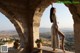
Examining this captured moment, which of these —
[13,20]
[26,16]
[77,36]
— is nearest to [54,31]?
[77,36]

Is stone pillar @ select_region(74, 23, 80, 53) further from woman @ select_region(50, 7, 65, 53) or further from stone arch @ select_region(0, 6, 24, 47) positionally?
stone arch @ select_region(0, 6, 24, 47)

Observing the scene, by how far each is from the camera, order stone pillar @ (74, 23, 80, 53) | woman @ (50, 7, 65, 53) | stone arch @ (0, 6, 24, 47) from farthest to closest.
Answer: stone arch @ (0, 6, 24, 47) < woman @ (50, 7, 65, 53) < stone pillar @ (74, 23, 80, 53)

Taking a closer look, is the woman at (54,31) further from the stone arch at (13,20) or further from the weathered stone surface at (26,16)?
the stone arch at (13,20)

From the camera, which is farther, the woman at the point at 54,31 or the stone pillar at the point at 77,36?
the woman at the point at 54,31

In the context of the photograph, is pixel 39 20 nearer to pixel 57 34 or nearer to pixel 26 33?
pixel 26 33

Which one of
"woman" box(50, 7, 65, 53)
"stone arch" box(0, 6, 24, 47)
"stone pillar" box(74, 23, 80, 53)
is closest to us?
"stone pillar" box(74, 23, 80, 53)

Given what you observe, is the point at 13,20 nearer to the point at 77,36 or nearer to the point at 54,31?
the point at 54,31

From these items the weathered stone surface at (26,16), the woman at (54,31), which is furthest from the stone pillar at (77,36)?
the weathered stone surface at (26,16)

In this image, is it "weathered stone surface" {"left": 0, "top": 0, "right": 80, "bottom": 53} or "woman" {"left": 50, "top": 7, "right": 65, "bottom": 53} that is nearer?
"woman" {"left": 50, "top": 7, "right": 65, "bottom": 53}

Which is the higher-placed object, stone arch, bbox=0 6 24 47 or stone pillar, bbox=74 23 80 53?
stone arch, bbox=0 6 24 47

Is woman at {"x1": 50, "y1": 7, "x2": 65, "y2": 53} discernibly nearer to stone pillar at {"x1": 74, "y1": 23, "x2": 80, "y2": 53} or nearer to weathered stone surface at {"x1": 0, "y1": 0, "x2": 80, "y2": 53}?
stone pillar at {"x1": 74, "y1": 23, "x2": 80, "y2": 53}

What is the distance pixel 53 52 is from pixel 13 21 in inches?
102

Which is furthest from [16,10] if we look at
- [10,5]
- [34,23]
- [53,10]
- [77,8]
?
[77,8]

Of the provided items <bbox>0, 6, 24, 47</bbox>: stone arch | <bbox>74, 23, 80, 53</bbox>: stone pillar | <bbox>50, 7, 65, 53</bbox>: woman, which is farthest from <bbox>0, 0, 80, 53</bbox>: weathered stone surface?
<bbox>74, 23, 80, 53</bbox>: stone pillar
